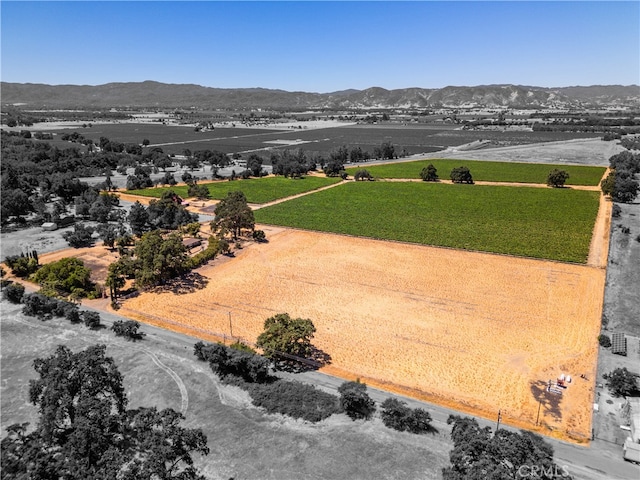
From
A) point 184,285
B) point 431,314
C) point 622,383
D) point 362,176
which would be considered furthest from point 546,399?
point 362,176

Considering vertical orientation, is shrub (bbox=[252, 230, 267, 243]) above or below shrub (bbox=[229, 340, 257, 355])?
above

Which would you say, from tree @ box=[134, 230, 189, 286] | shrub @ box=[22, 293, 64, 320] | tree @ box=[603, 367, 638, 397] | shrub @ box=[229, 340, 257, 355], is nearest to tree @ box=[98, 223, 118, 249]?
tree @ box=[134, 230, 189, 286]

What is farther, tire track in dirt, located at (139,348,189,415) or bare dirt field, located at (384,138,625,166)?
bare dirt field, located at (384,138,625,166)

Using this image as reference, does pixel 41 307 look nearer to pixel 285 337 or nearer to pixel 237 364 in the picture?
pixel 237 364

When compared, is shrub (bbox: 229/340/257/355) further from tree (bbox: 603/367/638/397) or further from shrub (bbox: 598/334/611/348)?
shrub (bbox: 598/334/611/348)

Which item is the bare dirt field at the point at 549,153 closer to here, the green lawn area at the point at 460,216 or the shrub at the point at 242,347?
the green lawn area at the point at 460,216

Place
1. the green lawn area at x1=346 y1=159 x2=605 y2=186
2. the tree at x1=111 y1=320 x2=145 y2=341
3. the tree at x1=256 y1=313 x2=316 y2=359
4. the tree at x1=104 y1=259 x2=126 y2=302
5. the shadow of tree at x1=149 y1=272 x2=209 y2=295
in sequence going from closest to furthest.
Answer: the tree at x1=256 y1=313 x2=316 y2=359 → the tree at x1=111 y1=320 x2=145 y2=341 → the tree at x1=104 y1=259 x2=126 y2=302 → the shadow of tree at x1=149 y1=272 x2=209 y2=295 → the green lawn area at x1=346 y1=159 x2=605 y2=186
